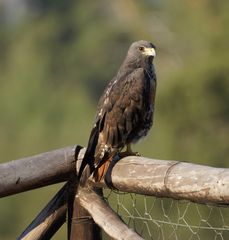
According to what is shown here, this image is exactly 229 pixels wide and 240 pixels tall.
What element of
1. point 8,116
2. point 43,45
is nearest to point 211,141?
point 8,116

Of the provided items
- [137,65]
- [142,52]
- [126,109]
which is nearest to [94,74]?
[142,52]

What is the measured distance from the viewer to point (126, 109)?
6062 millimetres

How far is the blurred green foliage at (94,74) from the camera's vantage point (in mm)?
18062

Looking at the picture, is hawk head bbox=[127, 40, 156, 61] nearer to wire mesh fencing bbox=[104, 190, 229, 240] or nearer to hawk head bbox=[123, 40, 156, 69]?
hawk head bbox=[123, 40, 156, 69]

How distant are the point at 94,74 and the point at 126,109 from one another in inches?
1304

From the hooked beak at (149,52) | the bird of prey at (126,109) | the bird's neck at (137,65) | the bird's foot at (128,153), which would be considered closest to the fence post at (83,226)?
the bird of prey at (126,109)

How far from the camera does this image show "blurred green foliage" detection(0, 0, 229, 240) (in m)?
18.1

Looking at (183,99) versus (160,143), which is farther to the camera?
(160,143)

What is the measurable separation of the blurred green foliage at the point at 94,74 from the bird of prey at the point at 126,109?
4.46m

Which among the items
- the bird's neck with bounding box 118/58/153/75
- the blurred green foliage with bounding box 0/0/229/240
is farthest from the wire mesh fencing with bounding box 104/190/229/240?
the blurred green foliage with bounding box 0/0/229/240

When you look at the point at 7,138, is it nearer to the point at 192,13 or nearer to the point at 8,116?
the point at 192,13

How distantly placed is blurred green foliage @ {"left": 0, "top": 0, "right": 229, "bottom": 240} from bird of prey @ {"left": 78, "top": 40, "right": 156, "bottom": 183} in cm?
446

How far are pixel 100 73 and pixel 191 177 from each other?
34.3 m

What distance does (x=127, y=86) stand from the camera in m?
6.11
